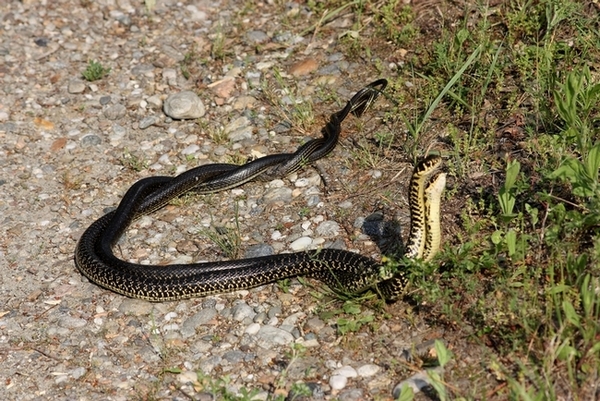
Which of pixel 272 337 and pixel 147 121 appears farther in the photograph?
pixel 147 121

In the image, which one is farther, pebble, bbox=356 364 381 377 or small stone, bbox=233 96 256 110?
small stone, bbox=233 96 256 110

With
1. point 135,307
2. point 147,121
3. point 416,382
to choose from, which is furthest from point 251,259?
point 147,121

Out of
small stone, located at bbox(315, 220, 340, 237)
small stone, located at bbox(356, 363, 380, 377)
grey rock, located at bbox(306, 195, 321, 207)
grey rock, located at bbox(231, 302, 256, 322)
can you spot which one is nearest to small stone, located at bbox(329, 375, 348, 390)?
small stone, located at bbox(356, 363, 380, 377)

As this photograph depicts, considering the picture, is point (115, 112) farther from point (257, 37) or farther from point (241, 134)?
point (257, 37)

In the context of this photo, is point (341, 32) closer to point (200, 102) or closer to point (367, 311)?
point (200, 102)

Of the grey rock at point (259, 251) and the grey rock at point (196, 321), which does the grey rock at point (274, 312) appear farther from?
the grey rock at point (259, 251)

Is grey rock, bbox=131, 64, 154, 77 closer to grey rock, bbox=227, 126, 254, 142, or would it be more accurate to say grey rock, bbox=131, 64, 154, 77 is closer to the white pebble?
grey rock, bbox=227, 126, 254, 142

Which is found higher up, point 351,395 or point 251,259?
point 351,395

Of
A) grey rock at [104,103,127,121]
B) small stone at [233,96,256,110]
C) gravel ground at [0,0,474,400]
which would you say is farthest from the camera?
grey rock at [104,103,127,121]
